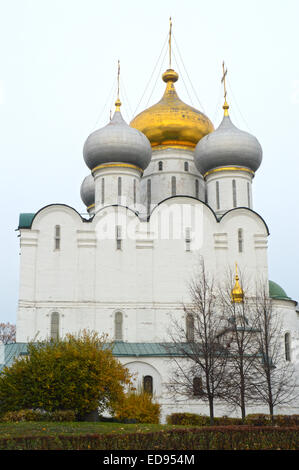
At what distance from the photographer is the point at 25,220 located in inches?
1019

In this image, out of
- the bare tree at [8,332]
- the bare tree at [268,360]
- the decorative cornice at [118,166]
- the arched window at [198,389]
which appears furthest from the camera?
the bare tree at [8,332]

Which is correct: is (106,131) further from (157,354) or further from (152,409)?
(152,409)

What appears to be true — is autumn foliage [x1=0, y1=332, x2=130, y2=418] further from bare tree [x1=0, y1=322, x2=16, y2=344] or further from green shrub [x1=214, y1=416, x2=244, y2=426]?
bare tree [x1=0, y1=322, x2=16, y2=344]

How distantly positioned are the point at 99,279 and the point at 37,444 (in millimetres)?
15084

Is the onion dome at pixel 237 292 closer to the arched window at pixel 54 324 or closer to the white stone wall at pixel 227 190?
the white stone wall at pixel 227 190

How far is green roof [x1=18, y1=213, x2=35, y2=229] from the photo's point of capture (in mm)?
25688

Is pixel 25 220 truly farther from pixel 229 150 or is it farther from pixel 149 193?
pixel 229 150

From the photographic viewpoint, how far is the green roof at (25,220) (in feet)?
84.3

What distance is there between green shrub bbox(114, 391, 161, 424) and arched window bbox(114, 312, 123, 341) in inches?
198

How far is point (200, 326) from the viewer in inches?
770

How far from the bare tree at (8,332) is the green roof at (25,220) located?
67.6 feet

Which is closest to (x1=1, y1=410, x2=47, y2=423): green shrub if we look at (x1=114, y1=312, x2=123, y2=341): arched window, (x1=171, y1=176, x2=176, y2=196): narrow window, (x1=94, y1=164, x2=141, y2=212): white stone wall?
(x1=114, y1=312, x2=123, y2=341): arched window

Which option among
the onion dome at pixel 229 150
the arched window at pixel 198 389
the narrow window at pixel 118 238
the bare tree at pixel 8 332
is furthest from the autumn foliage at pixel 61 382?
the bare tree at pixel 8 332
